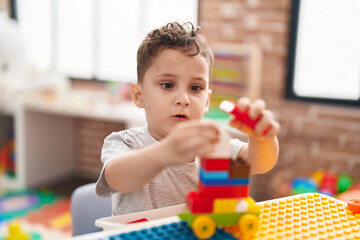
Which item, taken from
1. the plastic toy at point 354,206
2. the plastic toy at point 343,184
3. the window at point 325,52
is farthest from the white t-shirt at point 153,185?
the window at point 325,52

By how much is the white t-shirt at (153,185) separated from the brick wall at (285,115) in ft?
4.34

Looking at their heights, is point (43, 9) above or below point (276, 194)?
above

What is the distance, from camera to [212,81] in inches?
93.5

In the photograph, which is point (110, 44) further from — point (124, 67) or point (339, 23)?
point (339, 23)

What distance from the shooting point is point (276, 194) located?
2.06 metres

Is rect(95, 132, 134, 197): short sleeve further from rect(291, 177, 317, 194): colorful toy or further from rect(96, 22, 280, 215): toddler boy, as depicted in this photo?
rect(291, 177, 317, 194): colorful toy

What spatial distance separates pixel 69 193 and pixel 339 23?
190cm

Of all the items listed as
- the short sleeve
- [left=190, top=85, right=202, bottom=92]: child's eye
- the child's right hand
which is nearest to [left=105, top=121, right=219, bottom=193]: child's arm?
the child's right hand

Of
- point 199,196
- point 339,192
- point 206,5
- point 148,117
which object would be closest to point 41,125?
point 206,5

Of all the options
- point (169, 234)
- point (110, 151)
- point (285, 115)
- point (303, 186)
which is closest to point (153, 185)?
point (110, 151)

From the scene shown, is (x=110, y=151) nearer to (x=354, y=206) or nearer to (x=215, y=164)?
(x=215, y=164)

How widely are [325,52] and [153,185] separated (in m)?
1.67

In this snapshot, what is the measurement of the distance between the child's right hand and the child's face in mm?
245

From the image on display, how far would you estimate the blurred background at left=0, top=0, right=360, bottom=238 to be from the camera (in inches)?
84.0
